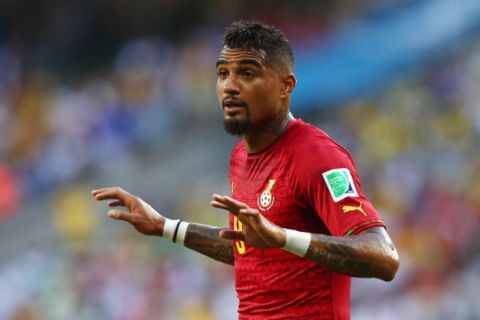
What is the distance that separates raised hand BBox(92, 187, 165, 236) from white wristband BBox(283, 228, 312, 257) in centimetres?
99

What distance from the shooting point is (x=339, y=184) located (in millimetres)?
4586

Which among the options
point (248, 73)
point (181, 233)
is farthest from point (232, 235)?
point (181, 233)

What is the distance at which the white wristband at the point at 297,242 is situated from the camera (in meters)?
4.34

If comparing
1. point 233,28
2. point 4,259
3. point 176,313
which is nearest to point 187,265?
point 176,313

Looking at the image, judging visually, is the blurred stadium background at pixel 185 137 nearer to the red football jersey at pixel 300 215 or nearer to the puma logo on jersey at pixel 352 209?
the red football jersey at pixel 300 215

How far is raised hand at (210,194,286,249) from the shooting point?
415 centimetres

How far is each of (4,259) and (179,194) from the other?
2.48 metres

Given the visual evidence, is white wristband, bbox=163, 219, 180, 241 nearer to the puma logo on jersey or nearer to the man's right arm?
the man's right arm

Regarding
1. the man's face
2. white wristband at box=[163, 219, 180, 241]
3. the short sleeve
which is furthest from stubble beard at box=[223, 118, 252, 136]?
white wristband at box=[163, 219, 180, 241]

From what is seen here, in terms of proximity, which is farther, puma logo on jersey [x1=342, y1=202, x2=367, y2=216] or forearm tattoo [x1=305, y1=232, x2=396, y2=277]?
puma logo on jersey [x1=342, y1=202, x2=367, y2=216]

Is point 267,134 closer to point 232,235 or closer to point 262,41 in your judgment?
point 262,41

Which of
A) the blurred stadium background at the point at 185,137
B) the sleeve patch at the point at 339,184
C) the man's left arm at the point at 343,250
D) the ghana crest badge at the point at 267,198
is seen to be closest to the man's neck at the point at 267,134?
the ghana crest badge at the point at 267,198

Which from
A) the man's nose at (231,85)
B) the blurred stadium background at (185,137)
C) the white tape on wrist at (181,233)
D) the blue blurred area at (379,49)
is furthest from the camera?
the blue blurred area at (379,49)

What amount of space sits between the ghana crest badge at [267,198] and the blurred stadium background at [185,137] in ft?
21.0
